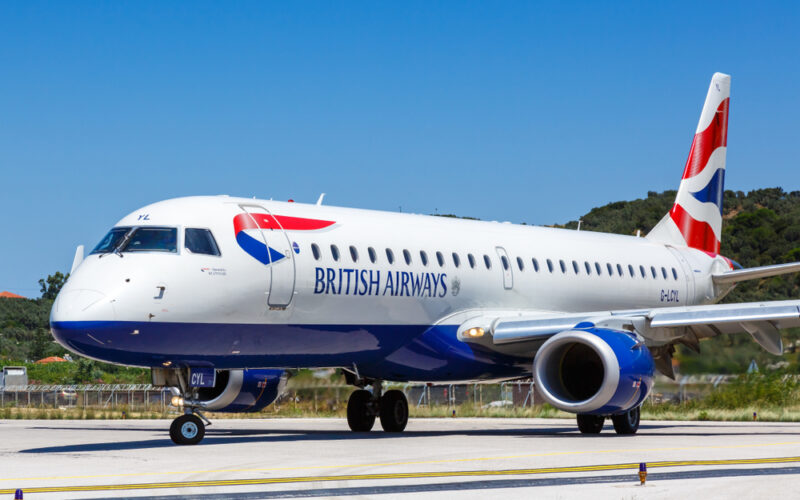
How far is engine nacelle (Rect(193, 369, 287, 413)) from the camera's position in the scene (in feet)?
70.4

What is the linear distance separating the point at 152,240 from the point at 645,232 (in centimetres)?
6747

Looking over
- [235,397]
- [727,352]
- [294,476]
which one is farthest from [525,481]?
[727,352]

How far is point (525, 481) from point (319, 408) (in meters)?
21.6

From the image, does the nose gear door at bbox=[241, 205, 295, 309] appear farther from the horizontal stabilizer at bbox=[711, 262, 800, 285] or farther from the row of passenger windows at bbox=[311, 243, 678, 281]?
the horizontal stabilizer at bbox=[711, 262, 800, 285]

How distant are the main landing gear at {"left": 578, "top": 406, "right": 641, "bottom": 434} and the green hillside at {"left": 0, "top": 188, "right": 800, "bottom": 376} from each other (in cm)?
3214

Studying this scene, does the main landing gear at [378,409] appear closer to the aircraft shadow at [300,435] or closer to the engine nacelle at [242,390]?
the aircraft shadow at [300,435]

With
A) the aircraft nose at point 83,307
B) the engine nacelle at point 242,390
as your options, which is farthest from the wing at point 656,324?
the aircraft nose at point 83,307

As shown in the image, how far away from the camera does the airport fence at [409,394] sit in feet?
88.0

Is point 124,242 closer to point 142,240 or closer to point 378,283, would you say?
point 142,240

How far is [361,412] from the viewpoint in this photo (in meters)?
23.3

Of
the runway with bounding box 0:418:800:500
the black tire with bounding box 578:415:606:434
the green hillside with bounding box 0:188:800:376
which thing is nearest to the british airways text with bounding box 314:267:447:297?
the runway with bounding box 0:418:800:500

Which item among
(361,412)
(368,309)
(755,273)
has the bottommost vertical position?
(361,412)

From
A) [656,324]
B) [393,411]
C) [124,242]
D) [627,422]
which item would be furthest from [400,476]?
[393,411]

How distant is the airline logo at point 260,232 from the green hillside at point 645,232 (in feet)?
123
